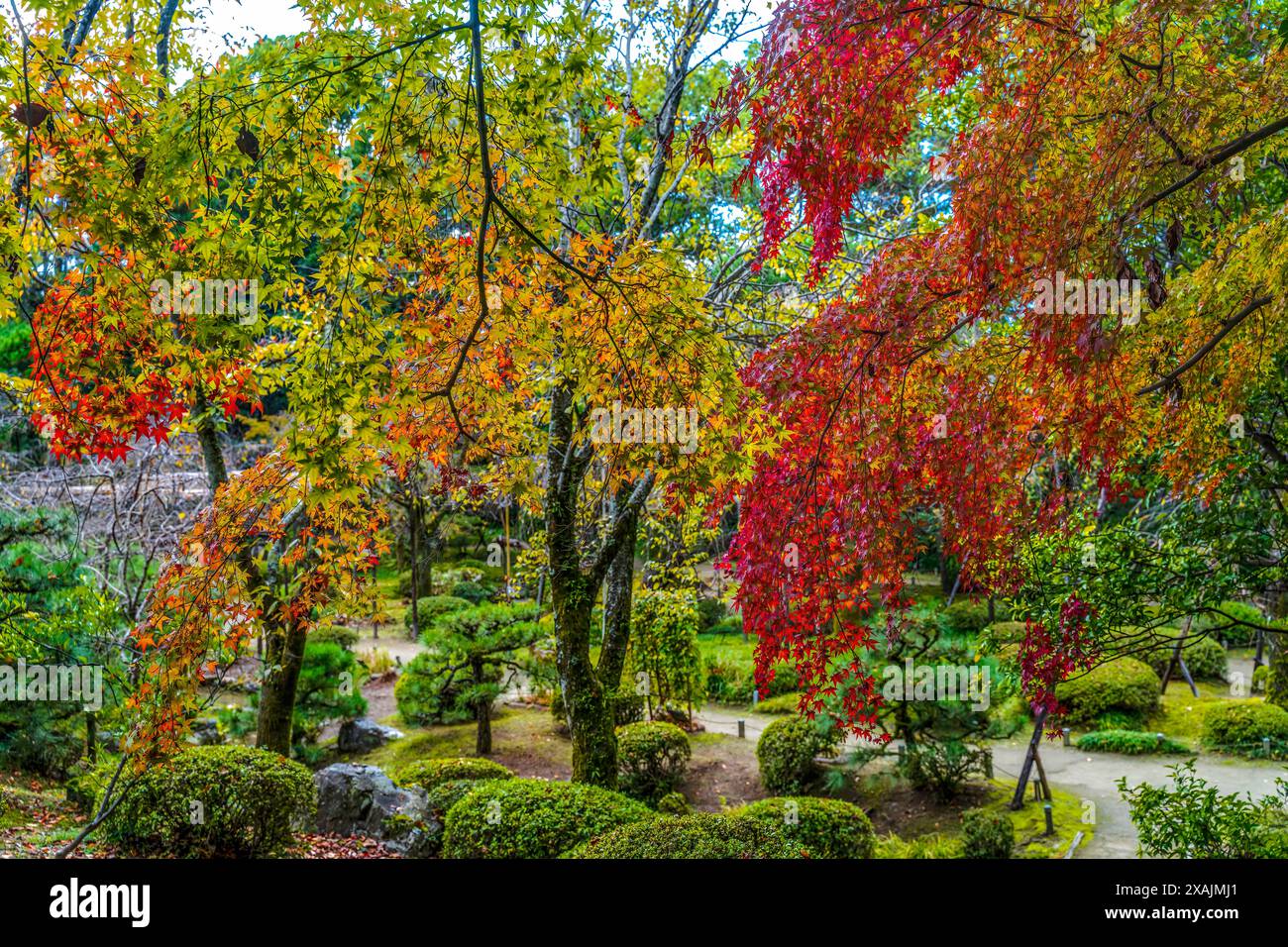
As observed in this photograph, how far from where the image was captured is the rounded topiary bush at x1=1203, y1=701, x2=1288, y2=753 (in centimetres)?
898

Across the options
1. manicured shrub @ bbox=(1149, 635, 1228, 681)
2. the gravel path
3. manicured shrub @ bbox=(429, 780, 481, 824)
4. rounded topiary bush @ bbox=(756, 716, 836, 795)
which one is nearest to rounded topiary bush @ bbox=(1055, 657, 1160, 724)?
the gravel path

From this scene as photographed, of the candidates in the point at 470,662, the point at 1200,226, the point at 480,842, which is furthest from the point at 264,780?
the point at 1200,226

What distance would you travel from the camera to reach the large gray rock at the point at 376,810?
18.9 ft

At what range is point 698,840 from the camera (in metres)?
3.79

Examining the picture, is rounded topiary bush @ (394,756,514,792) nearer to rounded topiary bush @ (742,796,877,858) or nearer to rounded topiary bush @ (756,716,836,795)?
rounded topiary bush @ (742,796,877,858)

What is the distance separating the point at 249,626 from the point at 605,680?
3.33 metres

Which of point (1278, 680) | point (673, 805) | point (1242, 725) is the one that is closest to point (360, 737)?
point (673, 805)

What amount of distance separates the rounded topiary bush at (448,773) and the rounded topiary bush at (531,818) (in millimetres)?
1760

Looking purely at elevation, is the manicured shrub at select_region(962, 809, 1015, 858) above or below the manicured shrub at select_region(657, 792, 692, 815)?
above

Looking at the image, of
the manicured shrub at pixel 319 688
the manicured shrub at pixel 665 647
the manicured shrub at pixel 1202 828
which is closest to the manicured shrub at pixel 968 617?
the manicured shrub at pixel 665 647
